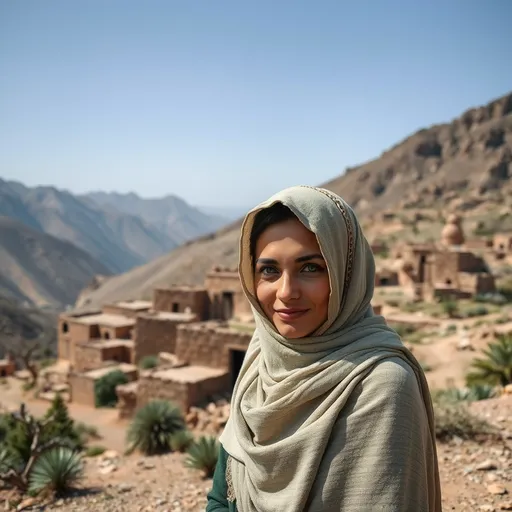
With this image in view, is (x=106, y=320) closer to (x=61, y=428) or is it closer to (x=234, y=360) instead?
(x=234, y=360)

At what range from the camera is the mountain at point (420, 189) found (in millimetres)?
44719

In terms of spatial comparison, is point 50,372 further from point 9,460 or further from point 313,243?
point 313,243

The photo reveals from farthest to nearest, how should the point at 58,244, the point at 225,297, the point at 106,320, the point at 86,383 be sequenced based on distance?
the point at 58,244 < the point at 106,320 < the point at 225,297 < the point at 86,383

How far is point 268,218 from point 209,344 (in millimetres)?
12498

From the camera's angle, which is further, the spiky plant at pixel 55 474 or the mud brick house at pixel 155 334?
the mud brick house at pixel 155 334

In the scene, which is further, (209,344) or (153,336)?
(153,336)

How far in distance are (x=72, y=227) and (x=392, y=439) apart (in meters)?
150

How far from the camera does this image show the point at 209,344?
46.4 feet

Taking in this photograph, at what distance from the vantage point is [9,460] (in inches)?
297

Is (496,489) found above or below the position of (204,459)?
above

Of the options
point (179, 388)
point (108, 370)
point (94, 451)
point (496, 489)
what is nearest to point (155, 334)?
point (108, 370)

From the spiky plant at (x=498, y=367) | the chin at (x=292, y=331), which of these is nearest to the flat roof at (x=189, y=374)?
the spiky plant at (x=498, y=367)

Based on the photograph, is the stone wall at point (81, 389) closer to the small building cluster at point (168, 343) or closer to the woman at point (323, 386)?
the small building cluster at point (168, 343)

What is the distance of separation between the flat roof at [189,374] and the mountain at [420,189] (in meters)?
27.0
